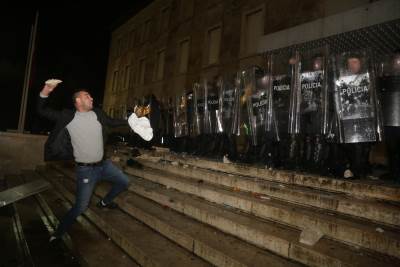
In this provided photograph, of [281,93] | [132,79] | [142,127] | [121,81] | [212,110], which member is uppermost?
[121,81]

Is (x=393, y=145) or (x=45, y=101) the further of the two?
(x=393, y=145)

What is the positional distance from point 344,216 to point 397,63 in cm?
275

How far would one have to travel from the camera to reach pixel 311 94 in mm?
5156

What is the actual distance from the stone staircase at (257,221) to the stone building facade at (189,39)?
7.48 m

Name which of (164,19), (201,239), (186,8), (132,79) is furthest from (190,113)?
(132,79)

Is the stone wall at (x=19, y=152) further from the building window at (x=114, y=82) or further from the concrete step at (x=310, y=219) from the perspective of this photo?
the building window at (x=114, y=82)

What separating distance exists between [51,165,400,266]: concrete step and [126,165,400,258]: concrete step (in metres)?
0.09

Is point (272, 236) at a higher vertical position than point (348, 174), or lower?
lower

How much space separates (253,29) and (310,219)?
479 inches

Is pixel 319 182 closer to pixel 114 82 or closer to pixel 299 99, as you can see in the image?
pixel 299 99

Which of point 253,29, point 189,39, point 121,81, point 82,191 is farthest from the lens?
point 121,81

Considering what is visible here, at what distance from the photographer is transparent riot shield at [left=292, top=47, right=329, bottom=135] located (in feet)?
16.5

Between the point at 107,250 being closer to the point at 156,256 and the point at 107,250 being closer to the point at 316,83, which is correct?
the point at 156,256

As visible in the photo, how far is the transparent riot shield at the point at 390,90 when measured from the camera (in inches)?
172
